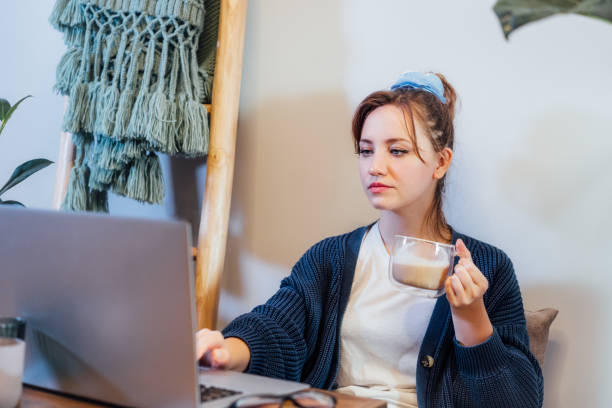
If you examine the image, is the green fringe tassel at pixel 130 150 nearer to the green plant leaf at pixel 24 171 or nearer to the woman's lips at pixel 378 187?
the green plant leaf at pixel 24 171

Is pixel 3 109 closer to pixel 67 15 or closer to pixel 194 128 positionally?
pixel 67 15

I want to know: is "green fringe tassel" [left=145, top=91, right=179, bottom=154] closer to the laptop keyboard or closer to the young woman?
the young woman

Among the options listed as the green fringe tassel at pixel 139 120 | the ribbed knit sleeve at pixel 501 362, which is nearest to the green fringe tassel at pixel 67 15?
the green fringe tassel at pixel 139 120

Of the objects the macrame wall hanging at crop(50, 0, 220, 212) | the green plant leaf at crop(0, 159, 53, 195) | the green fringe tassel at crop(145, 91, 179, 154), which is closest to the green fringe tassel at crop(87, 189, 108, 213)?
the macrame wall hanging at crop(50, 0, 220, 212)

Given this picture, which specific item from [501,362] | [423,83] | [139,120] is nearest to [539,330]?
[501,362]

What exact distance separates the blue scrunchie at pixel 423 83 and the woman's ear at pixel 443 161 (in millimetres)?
99

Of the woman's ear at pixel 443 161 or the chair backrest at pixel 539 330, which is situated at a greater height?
the woman's ear at pixel 443 161

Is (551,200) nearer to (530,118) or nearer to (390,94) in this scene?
(530,118)

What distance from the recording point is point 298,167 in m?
1.55

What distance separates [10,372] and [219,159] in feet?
2.68

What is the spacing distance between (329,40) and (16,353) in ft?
3.43

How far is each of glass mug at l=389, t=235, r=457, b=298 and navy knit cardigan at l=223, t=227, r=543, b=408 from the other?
13 cm

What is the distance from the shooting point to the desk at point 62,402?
0.71 m

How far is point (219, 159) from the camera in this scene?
1.43m
